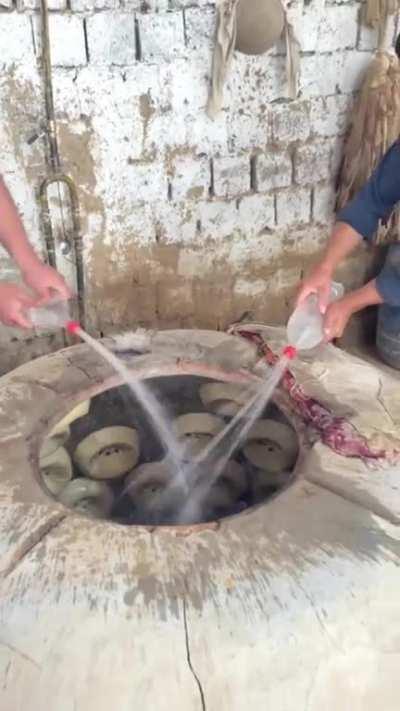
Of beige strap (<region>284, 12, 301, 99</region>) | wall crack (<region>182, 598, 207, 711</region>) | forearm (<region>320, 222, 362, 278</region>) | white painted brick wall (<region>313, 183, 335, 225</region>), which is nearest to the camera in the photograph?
wall crack (<region>182, 598, 207, 711</region>)

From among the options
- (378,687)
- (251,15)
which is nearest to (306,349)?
(378,687)

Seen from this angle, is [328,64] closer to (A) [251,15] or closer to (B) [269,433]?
(A) [251,15]

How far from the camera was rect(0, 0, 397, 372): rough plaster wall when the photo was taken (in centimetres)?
224

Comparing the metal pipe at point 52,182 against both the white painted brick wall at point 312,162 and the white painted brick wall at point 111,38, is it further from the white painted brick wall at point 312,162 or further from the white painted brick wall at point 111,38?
the white painted brick wall at point 312,162

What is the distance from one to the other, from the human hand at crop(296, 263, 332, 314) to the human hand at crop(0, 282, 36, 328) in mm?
686

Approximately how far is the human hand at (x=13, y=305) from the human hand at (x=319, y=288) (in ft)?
2.25

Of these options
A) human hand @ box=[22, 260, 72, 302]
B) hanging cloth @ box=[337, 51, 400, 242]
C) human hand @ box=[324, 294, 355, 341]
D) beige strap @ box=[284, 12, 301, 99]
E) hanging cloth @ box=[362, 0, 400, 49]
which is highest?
hanging cloth @ box=[362, 0, 400, 49]

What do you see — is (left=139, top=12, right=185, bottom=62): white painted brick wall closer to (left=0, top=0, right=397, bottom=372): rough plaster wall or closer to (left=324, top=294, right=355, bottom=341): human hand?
(left=0, top=0, right=397, bottom=372): rough plaster wall

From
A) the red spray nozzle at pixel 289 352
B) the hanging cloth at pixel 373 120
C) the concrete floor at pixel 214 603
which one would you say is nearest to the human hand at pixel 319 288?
the red spray nozzle at pixel 289 352

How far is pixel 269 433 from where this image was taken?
1862mm

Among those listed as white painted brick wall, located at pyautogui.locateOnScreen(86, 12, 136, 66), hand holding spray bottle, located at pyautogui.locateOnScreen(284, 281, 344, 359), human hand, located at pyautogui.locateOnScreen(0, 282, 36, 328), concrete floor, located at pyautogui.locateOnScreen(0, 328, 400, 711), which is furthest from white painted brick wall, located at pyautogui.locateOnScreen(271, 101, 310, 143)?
concrete floor, located at pyautogui.locateOnScreen(0, 328, 400, 711)

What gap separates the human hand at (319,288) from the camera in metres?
1.88

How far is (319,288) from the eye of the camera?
191 centimetres

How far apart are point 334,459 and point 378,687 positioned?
46cm
